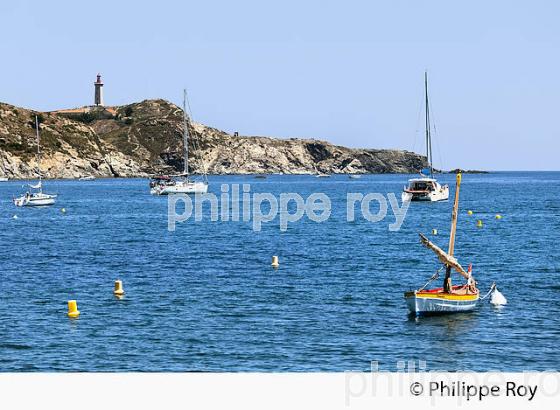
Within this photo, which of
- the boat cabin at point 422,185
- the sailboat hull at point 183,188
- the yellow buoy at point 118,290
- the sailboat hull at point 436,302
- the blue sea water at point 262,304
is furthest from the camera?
the sailboat hull at point 183,188

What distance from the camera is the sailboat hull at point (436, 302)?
35.7 meters

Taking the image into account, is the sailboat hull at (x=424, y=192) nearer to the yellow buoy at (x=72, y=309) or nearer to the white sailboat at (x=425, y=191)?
the white sailboat at (x=425, y=191)

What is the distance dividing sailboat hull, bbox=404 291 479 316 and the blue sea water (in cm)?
43

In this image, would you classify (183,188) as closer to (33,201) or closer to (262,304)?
(33,201)

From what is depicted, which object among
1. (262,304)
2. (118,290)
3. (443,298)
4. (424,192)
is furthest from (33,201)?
(443,298)

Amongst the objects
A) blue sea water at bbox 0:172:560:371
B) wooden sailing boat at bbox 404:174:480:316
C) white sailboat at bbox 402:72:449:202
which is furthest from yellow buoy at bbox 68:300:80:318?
white sailboat at bbox 402:72:449:202

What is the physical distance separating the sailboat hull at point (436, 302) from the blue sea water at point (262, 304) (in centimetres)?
43

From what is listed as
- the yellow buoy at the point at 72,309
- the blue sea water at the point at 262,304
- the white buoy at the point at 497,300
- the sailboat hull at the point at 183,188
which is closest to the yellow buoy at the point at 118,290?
the blue sea water at the point at 262,304

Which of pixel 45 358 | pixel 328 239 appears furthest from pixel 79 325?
pixel 328 239

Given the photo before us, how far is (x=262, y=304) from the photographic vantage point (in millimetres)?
39406

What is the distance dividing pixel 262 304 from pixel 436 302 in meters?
8.26

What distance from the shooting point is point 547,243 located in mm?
70875
